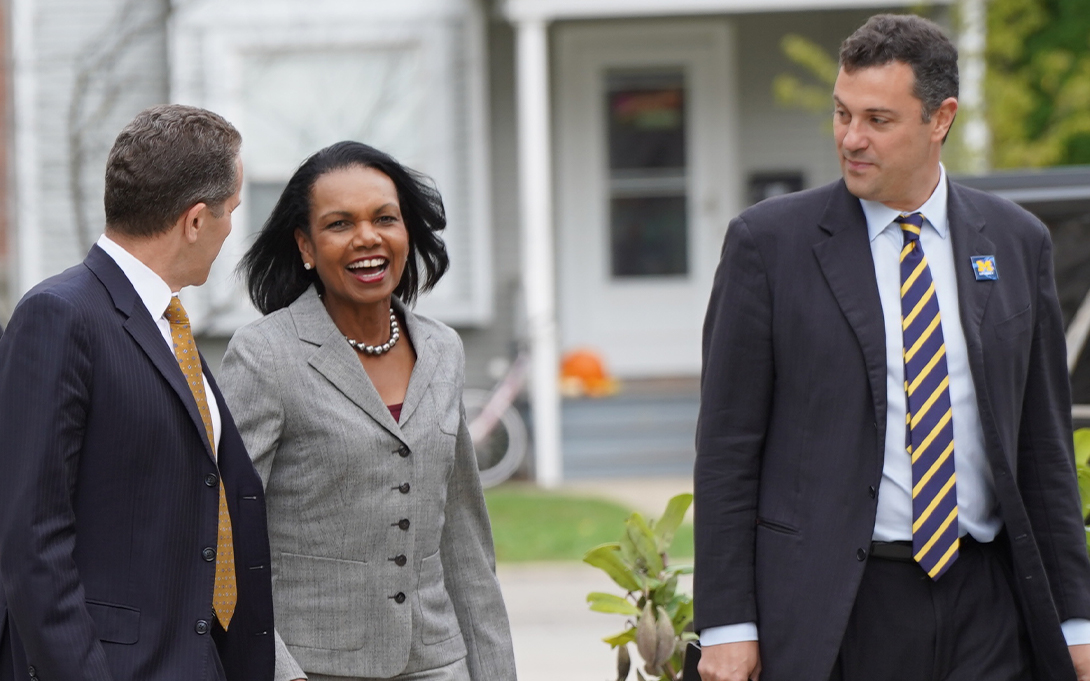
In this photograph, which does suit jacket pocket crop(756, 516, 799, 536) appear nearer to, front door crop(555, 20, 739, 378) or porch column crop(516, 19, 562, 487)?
porch column crop(516, 19, 562, 487)

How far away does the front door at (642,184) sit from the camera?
13.4m

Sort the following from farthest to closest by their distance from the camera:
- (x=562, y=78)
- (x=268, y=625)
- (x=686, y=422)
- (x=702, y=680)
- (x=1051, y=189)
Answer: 1. (x=562, y=78)
2. (x=686, y=422)
3. (x=1051, y=189)
4. (x=702, y=680)
5. (x=268, y=625)

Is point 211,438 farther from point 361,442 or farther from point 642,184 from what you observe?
point 642,184

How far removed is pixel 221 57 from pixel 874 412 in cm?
1051

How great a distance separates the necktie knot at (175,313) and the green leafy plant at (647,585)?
1.18 metres

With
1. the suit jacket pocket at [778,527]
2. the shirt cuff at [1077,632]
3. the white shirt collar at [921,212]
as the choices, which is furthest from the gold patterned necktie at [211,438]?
the shirt cuff at [1077,632]

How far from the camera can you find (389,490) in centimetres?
325

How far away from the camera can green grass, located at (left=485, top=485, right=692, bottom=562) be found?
950cm

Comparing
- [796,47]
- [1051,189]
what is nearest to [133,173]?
[1051,189]

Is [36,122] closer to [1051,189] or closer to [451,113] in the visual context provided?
[451,113]

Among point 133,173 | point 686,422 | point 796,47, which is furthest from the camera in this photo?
point 686,422

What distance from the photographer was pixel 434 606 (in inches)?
131

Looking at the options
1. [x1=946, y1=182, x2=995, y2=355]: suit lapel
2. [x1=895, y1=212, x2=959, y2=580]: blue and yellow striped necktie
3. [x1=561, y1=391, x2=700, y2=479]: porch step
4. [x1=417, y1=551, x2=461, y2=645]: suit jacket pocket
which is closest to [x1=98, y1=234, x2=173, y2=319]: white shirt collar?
[x1=417, y1=551, x2=461, y2=645]: suit jacket pocket

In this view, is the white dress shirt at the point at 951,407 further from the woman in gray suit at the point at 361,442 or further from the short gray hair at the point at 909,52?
the woman in gray suit at the point at 361,442
